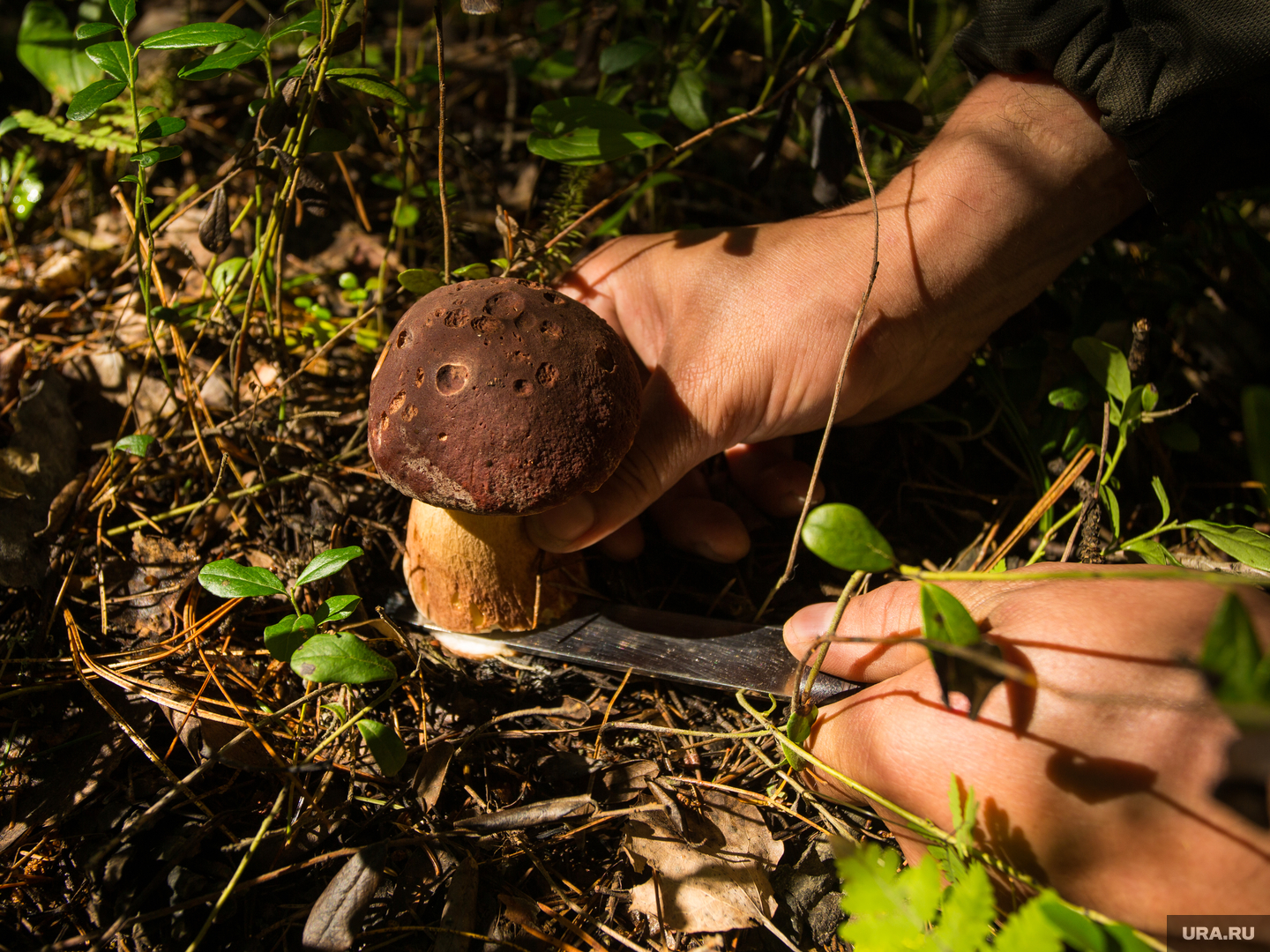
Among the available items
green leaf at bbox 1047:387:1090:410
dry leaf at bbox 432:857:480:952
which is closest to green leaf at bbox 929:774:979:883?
dry leaf at bbox 432:857:480:952

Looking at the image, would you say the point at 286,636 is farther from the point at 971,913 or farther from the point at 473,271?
the point at 971,913

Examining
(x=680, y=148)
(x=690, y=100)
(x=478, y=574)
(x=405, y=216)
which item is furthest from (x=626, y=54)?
(x=478, y=574)

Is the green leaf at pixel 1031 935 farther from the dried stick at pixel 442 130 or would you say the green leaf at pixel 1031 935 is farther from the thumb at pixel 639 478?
the dried stick at pixel 442 130

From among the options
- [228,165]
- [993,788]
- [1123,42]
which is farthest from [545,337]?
[1123,42]

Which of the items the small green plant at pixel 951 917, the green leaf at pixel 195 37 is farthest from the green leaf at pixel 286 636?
the green leaf at pixel 195 37

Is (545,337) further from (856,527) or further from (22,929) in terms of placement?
(22,929)

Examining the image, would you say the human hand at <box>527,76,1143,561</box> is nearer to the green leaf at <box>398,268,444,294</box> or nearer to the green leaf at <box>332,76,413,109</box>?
the green leaf at <box>398,268,444,294</box>
